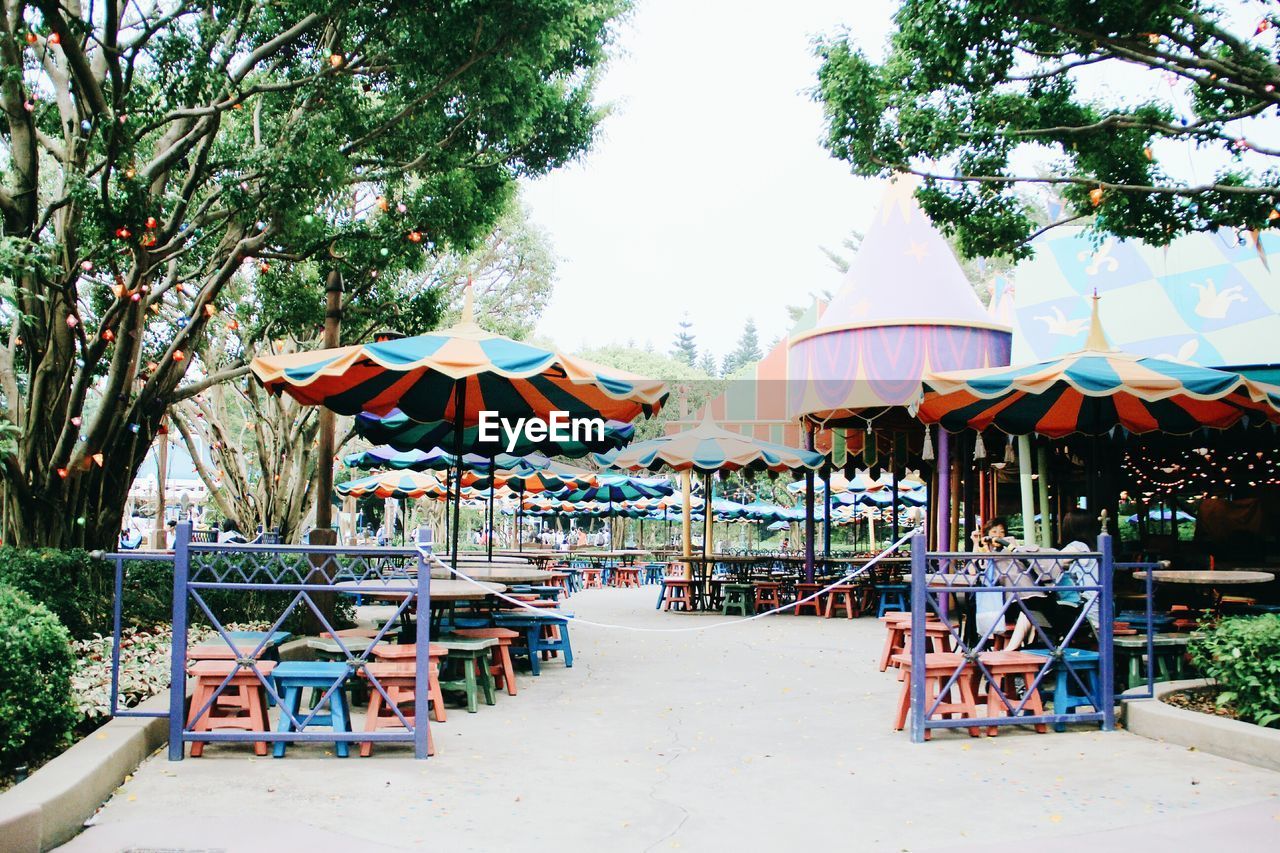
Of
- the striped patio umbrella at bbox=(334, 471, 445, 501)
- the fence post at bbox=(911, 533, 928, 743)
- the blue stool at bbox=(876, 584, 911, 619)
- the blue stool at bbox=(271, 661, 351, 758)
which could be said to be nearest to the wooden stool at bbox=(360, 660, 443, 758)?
the blue stool at bbox=(271, 661, 351, 758)

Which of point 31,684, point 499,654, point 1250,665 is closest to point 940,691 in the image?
point 1250,665

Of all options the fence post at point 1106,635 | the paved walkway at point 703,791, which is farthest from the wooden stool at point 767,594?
the fence post at point 1106,635

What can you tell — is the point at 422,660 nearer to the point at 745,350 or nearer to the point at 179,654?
the point at 179,654

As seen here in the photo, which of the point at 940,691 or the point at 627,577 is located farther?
the point at 627,577

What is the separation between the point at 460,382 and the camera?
28.9 feet

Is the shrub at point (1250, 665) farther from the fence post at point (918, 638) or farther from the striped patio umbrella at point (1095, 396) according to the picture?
the striped patio umbrella at point (1095, 396)

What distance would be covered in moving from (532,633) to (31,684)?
4.73 m

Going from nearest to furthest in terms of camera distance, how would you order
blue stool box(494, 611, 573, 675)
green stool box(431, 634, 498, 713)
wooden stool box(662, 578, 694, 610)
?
green stool box(431, 634, 498, 713), blue stool box(494, 611, 573, 675), wooden stool box(662, 578, 694, 610)

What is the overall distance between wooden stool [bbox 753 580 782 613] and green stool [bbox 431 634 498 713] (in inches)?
316

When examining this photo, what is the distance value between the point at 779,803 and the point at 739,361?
90.5 meters

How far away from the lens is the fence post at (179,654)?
5.16 m

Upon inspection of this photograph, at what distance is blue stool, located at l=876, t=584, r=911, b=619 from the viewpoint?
13.8m

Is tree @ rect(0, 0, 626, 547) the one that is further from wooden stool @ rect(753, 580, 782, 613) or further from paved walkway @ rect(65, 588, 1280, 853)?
wooden stool @ rect(753, 580, 782, 613)

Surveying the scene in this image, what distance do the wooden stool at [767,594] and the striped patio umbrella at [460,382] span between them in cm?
573
